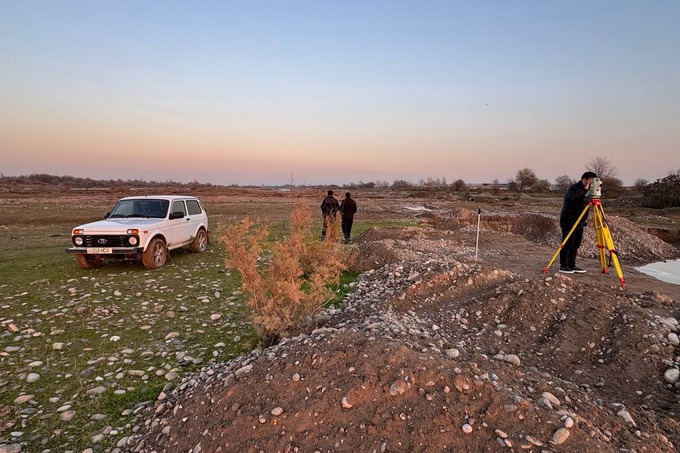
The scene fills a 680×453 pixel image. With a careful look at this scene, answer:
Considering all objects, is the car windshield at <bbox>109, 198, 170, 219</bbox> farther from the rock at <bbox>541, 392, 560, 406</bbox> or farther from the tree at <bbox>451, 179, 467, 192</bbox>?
the tree at <bbox>451, 179, 467, 192</bbox>

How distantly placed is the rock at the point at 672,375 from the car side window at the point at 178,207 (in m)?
12.7

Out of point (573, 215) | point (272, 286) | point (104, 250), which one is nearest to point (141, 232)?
point (104, 250)

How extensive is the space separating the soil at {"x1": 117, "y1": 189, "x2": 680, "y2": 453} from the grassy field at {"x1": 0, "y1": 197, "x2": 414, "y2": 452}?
2.15 ft

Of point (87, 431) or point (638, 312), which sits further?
point (638, 312)

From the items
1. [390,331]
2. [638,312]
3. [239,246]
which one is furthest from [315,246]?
[638,312]

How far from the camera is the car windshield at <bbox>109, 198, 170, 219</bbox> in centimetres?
1215

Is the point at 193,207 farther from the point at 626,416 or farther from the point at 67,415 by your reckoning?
the point at 626,416

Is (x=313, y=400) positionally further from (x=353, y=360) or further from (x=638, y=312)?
(x=638, y=312)

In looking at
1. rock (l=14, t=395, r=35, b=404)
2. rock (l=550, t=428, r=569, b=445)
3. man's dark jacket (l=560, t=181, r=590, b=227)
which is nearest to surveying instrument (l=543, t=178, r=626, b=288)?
man's dark jacket (l=560, t=181, r=590, b=227)

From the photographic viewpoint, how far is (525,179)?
96125 mm

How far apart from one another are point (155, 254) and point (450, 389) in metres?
9.93

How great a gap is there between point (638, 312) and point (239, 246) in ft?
22.2

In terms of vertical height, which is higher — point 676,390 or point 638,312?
point 638,312

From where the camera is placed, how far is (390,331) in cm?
510
